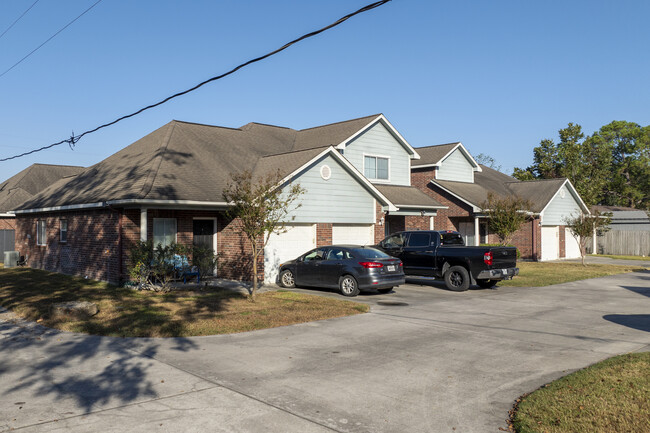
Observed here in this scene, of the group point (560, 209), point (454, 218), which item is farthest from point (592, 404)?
point (560, 209)

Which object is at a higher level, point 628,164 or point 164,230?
point 628,164

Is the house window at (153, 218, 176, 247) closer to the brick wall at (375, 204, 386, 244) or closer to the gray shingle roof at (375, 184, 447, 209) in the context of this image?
the brick wall at (375, 204, 386, 244)

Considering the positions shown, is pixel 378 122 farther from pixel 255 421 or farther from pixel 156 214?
pixel 255 421

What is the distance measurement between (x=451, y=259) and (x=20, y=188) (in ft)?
Answer: 96.8

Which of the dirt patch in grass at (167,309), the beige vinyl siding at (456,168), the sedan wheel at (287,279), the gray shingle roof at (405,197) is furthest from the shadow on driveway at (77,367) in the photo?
the beige vinyl siding at (456,168)

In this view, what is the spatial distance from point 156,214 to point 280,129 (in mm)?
12488

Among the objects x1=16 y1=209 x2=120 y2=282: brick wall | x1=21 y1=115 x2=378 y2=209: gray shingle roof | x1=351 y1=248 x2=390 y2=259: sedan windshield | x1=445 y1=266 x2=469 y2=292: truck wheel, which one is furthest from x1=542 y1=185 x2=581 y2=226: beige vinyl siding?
x1=16 y1=209 x2=120 y2=282: brick wall

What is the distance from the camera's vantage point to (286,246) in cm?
1966

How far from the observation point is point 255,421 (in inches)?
229

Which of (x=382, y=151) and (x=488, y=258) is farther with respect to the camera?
(x=382, y=151)

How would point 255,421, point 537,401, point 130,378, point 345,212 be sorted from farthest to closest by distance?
point 345,212
point 130,378
point 537,401
point 255,421

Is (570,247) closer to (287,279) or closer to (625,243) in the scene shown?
(625,243)

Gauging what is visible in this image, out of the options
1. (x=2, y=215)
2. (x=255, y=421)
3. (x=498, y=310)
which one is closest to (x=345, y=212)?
(x=498, y=310)

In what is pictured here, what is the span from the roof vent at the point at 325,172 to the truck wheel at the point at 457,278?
594cm
